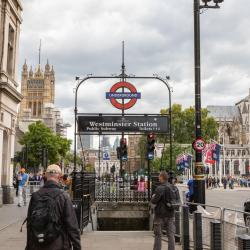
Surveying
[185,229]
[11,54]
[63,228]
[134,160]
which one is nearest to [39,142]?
[134,160]

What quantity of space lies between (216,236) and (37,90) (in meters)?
162

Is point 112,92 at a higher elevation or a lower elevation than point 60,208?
higher

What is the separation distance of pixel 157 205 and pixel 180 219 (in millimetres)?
2649

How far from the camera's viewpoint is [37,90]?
16662 cm

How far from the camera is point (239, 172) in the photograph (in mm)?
137250

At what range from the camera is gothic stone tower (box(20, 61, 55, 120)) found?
164 metres


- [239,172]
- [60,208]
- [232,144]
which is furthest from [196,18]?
[232,144]

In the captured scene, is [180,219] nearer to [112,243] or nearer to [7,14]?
[112,243]

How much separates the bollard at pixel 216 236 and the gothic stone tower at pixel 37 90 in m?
154

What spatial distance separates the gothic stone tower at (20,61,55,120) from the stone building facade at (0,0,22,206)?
136616mm

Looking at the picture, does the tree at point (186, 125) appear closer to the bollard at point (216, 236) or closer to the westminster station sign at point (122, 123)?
the westminster station sign at point (122, 123)

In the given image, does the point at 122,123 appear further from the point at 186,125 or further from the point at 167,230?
the point at 186,125

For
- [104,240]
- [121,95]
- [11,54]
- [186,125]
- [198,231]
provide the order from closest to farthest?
[198,231], [104,240], [121,95], [11,54], [186,125]

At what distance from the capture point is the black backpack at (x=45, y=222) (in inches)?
191
